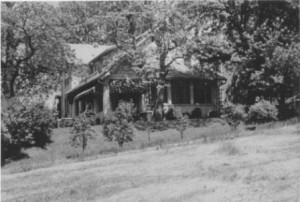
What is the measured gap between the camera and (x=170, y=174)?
1109 centimetres

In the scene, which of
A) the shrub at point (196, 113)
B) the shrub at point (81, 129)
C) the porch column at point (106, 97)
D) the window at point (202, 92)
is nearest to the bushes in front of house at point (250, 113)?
the shrub at point (196, 113)

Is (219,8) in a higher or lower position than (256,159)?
higher

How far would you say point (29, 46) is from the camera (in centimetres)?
3138

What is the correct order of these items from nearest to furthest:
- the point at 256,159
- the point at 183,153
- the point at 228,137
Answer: the point at 256,159
the point at 183,153
the point at 228,137

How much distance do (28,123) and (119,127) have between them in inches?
206

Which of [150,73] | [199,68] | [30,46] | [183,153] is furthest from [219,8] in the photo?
[183,153]

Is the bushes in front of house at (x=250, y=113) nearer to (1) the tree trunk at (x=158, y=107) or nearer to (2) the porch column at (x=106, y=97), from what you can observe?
(1) the tree trunk at (x=158, y=107)

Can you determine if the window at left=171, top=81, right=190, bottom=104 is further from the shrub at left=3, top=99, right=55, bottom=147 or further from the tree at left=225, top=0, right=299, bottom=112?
A: the shrub at left=3, top=99, right=55, bottom=147

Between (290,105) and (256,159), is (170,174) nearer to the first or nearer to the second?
(256,159)

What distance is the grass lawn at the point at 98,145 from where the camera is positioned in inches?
717

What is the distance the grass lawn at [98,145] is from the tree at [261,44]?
15.2 ft

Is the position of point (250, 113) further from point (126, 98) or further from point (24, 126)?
point (24, 126)

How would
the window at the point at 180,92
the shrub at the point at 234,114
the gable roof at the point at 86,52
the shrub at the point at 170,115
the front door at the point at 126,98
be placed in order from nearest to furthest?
the shrub at the point at 234,114 → the shrub at the point at 170,115 → the front door at the point at 126,98 → the window at the point at 180,92 → the gable roof at the point at 86,52

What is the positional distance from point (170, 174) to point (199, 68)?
21135mm
